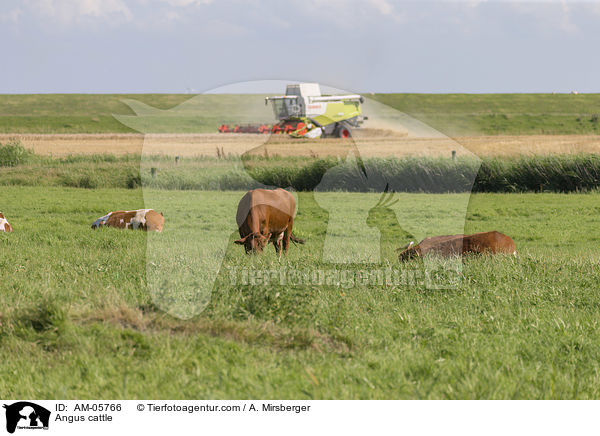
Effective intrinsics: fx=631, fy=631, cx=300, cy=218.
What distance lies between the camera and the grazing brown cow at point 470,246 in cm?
1065

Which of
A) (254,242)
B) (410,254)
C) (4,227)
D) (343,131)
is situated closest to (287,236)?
(254,242)

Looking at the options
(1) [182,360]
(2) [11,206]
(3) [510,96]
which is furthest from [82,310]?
(3) [510,96]

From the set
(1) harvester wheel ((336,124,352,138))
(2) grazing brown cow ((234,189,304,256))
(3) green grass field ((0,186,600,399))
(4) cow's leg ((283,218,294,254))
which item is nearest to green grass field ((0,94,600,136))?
(1) harvester wheel ((336,124,352,138))

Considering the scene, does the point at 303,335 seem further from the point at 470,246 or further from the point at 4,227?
the point at 4,227

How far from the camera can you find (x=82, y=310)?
6.52 metres

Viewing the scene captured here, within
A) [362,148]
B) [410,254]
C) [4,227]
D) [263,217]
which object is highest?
[362,148]

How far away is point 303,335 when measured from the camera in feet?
20.5

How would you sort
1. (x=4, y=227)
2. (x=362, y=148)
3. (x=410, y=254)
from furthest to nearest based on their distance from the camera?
(x=362, y=148)
(x=4, y=227)
(x=410, y=254)

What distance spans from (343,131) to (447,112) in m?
60.0

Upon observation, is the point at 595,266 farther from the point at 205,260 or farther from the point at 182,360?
the point at 182,360

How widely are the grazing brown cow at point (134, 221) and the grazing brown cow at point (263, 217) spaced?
5600 millimetres

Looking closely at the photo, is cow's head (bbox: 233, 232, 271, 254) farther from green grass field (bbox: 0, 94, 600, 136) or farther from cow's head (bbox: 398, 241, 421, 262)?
green grass field (bbox: 0, 94, 600, 136)

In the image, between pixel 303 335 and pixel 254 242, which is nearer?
pixel 303 335
